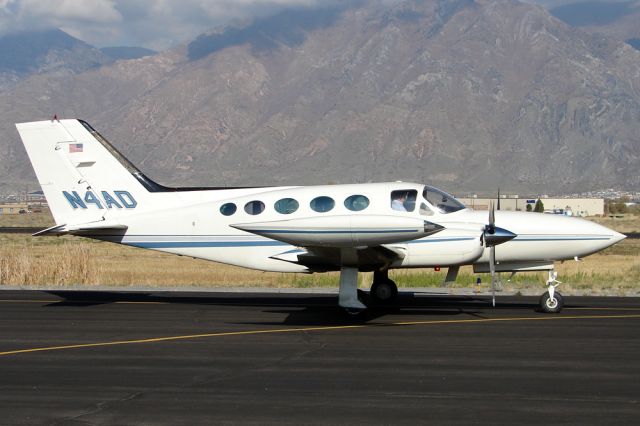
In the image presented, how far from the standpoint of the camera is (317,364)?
13.6 metres

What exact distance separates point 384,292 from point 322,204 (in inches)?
114

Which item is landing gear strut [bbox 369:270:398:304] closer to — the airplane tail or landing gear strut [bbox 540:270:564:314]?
landing gear strut [bbox 540:270:564:314]

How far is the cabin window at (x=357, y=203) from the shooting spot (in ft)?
62.4

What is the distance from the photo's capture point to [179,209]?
68.5ft

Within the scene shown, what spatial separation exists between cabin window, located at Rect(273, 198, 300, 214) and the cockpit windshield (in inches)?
103

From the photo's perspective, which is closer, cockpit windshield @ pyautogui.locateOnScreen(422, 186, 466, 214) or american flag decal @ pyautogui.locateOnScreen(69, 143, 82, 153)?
cockpit windshield @ pyautogui.locateOnScreen(422, 186, 466, 214)

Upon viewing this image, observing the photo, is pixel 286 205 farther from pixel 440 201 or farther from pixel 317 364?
pixel 317 364

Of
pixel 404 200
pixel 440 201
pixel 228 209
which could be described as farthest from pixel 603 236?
pixel 228 209

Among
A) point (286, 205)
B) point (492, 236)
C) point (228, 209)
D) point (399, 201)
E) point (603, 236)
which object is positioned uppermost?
point (399, 201)

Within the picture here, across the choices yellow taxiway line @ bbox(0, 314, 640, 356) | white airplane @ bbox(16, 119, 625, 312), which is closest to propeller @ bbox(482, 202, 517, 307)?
white airplane @ bbox(16, 119, 625, 312)

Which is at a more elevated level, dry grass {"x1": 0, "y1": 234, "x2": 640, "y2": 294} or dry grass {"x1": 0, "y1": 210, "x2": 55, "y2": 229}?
dry grass {"x1": 0, "y1": 210, "x2": 55, "y2": 229}

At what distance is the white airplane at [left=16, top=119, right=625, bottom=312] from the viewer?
56.4 feet

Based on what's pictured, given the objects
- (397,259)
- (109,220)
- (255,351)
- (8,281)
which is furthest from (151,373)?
(8,281)

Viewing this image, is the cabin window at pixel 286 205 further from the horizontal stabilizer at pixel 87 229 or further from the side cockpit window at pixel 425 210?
the horizontal stabilizer at pixel 87 229
